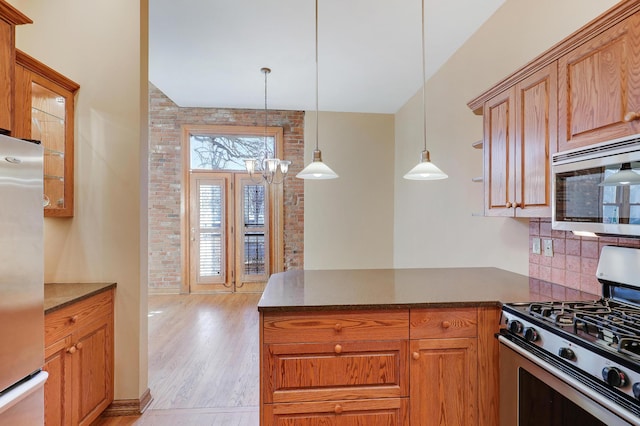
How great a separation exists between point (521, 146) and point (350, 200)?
138 inches

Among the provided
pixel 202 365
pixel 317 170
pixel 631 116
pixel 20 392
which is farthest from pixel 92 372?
pixel 631 116

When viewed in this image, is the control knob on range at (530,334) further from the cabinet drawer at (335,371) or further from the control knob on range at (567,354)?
the cabinet drawer at (335,371)

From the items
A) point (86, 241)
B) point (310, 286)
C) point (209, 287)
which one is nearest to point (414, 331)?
point (310, 286)

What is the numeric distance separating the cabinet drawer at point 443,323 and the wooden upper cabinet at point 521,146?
0.68m

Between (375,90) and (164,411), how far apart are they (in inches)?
167

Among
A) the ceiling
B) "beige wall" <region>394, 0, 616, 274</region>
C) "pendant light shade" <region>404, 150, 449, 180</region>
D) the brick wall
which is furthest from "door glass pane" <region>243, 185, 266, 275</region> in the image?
"pendant light shade" <region>404, 150, 449, 180</region>

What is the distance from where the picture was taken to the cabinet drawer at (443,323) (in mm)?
1559

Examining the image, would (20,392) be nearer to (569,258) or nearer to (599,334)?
(599,334)

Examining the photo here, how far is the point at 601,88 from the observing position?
1.29 m

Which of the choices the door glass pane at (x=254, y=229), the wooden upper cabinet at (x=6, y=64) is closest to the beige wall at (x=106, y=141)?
the wooden upper cabinet at (x=6, y=64)

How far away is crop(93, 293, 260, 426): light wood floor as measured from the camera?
7.19ft

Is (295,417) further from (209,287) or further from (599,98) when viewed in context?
(209,287)

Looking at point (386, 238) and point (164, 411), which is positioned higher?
point (386, 238)

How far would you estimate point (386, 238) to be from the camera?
5.23 metres
